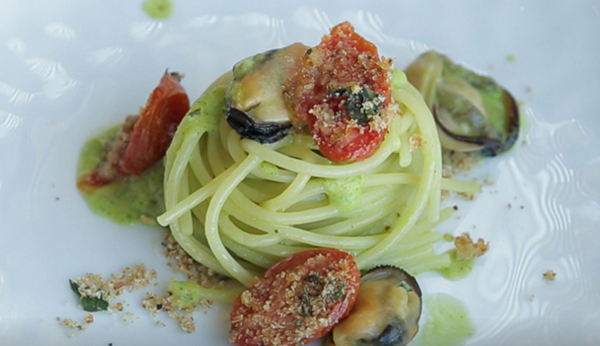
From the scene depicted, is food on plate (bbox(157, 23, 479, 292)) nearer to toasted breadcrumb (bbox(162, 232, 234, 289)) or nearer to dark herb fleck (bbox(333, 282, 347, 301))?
toasted breadcrumb (bbox(162, 232, 234, 289))

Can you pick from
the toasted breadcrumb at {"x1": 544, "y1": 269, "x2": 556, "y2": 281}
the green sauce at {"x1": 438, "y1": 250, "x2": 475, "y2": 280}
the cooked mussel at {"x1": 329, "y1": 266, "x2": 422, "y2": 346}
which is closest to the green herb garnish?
the cooked mussel at {"x1": 329, "y1": 266, "x2": 422, "y2": 346}

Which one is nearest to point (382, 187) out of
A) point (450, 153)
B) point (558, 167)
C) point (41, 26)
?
point (450, 153)

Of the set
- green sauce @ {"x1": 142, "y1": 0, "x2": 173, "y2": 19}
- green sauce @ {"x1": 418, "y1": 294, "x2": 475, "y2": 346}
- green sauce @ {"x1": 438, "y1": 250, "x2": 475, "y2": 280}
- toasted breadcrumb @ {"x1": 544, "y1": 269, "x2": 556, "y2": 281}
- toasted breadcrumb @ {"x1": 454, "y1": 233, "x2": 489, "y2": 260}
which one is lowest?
toasted breadcrumb @ {"x1": 544, "y1": 269, "x2": 556, "y2": 281}

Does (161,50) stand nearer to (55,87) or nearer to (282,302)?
(55,87)

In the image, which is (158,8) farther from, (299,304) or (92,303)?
(299,304)

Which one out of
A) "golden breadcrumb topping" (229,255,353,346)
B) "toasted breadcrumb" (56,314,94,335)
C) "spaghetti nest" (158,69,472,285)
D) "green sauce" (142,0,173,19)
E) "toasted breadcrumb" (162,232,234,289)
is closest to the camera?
"golden breadcrumb topping" (229,255,353,346)

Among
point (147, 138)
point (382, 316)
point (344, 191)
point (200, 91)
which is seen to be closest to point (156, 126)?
point (147, 138)
